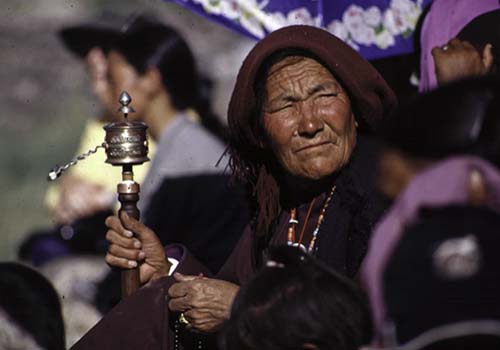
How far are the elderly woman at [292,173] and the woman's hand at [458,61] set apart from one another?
0.80 ft

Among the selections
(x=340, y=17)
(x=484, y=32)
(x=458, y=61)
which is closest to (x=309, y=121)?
(x=458, y=61)

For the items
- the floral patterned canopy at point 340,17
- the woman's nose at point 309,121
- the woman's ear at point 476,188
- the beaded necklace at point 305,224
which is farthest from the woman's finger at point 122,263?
the woman's ear at point 476,188

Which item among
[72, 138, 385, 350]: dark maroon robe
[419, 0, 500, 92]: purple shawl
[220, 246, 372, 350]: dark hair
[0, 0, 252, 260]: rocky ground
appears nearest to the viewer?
[220, 246, 372, 350]: dark hair

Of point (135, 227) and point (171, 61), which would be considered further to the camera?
point (171, 61)

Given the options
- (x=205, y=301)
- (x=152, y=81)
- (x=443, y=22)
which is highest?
(x=443, y=22)

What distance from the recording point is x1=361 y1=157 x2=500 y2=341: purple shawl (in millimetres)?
1904

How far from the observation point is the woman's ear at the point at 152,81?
17.5 ft

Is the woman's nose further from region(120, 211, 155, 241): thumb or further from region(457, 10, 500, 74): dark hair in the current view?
region(457, 10, 500, 74): dark hair

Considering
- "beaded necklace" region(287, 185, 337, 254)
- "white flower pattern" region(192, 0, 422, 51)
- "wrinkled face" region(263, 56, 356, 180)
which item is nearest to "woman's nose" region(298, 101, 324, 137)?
"wrinkled face" region(263, 56, 356, 180)

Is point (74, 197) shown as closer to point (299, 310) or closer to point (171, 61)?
point (171, 61)

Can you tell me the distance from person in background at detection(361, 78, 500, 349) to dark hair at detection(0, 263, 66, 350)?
141 inches

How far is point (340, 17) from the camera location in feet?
16.1

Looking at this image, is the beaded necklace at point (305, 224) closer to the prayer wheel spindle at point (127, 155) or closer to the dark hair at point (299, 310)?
the prayer wheel spindle at point (127, 155)

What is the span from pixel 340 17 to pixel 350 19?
0.15 ft
